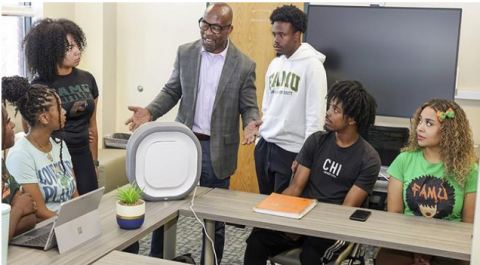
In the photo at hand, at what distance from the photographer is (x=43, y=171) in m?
2.23

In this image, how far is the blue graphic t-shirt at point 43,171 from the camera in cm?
216

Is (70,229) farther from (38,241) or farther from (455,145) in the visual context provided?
(455,145)

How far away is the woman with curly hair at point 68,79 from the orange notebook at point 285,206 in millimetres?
1023

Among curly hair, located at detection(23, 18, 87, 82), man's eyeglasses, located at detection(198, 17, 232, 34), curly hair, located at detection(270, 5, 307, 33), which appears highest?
curly hair, located at detection(270, 5, 307, 33)

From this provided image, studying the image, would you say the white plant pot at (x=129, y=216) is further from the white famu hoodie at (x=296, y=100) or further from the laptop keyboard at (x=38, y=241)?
the white famu hoodie at (x=296, y=100)

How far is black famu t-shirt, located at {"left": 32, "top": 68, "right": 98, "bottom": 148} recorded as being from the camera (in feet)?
9.09

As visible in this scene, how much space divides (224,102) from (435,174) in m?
1.12

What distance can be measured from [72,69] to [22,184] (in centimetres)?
93

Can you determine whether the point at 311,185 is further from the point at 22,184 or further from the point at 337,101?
the point at 22,184

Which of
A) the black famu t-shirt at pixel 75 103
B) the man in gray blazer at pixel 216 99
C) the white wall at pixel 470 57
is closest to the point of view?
the black famu t-shirt at pixel 75 103

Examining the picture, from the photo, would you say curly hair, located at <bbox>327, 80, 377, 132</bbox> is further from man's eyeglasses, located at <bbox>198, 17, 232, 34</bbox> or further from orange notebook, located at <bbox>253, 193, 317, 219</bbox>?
man's eyeglasses, located at <bbox>198, 17, 232, 34</bbox>

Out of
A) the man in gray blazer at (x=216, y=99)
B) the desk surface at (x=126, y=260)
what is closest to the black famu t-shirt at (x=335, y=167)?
the man in gray blazer at (x=216, y=99)

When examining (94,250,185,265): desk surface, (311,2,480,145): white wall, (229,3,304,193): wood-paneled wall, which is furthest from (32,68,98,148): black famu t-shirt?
(311,2,480,145): white wall

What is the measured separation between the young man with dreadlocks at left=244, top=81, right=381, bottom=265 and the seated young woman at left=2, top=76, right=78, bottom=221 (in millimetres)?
866
